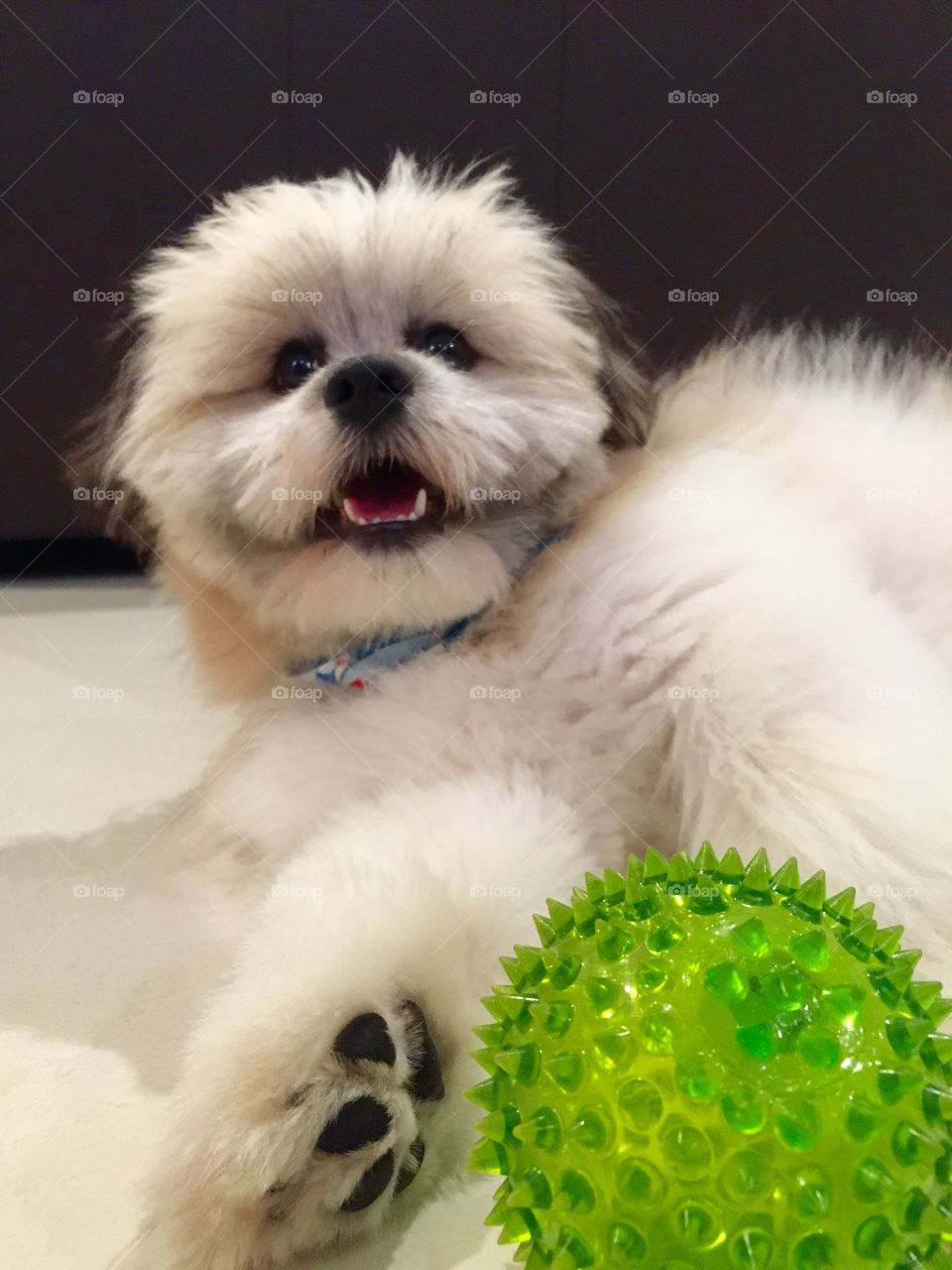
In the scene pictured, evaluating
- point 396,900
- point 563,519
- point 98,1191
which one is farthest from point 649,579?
point 98,1191

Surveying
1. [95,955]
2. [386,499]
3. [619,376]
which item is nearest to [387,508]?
[386,499]

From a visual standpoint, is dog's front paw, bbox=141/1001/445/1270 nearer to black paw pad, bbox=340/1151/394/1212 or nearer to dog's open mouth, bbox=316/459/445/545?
black paw pad, bbox=340/1151/394/1212

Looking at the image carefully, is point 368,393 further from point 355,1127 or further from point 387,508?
point 355,1127

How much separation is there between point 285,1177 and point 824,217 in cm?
258

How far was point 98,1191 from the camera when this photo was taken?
31.0 inches

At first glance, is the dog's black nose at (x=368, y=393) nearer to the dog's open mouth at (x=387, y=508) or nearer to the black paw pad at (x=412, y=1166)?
the dog's open mouth at (x=387, y=508)

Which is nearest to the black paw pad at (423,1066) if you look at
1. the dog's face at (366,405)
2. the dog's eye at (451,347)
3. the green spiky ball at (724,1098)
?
the green spiky ball at (724,1098)

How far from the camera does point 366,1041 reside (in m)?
0.71

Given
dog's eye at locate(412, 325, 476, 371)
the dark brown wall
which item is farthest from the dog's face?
the dark brown wall

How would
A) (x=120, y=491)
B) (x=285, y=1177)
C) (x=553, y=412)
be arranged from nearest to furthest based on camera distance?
1. (x=285, y=1177)
2. (x=553, y=412)
3. (x=120, y=491)

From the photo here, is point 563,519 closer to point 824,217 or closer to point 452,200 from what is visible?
point 452,200

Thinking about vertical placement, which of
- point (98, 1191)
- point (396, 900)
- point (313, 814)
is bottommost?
point (98, 1191)

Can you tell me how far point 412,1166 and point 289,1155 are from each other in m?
0.11

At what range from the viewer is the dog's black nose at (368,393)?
3.45 feet
